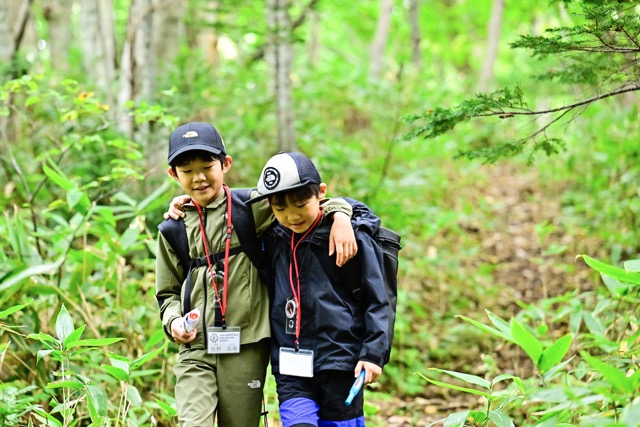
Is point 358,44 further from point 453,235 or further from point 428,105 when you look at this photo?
point 453,235

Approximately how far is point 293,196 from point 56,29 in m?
11.8

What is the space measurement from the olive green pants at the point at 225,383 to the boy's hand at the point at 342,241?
0.60 m

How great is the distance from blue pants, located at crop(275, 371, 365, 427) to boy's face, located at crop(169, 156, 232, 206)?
3.01ft

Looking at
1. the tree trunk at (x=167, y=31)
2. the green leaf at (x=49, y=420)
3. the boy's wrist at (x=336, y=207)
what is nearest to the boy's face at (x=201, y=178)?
the boy's wrist at (x=336, y=207)

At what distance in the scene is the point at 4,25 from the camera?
631 centimetres

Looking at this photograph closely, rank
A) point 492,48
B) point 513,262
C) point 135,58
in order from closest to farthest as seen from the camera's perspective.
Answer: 1. point 135,58
2. point 513,262
3. point 492,48

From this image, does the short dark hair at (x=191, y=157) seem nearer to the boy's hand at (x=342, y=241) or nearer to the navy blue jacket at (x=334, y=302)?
the navy blue jacket at (x=334, y=302)

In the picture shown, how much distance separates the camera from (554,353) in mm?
2271

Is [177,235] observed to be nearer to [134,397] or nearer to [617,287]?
[134,397]

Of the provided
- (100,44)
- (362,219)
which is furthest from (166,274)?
(100,44)

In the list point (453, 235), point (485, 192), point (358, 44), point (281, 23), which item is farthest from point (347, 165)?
point (358, 44)

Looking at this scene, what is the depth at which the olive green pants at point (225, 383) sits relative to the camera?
2930 mm

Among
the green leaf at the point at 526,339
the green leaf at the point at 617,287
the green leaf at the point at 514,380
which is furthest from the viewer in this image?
the green leaf at the point at 617,287

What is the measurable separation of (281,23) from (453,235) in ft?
11.8
